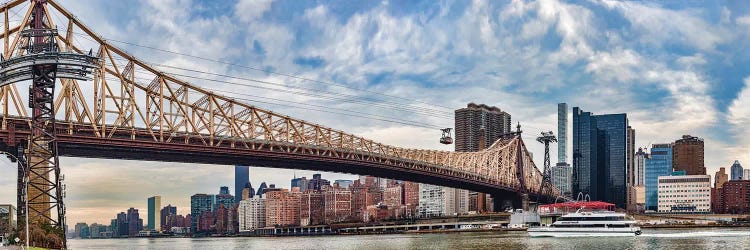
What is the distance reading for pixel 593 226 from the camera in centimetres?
8856

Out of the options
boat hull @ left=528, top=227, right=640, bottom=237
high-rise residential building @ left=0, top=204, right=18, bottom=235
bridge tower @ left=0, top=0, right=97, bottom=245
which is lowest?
boat hull @ left=528, top=227, right=640, bottom=237

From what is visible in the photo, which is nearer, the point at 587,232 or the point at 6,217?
the point at 587,232

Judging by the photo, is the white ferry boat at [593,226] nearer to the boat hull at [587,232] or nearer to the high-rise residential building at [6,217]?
the boat hull at [587,232]

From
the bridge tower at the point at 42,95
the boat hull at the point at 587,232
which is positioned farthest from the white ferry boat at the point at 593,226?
the bridge tower at the point at 42,95

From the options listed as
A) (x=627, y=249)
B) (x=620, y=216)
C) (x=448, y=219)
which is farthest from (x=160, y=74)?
(x=448, y=219)

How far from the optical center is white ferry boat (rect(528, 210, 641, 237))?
87.0 meters

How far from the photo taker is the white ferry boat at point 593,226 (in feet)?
285

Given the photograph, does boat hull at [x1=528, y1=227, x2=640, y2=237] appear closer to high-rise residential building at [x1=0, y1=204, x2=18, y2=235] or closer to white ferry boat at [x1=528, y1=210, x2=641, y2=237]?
white ferry boat at [x1=528, y1=210, x2=641, y2=237]

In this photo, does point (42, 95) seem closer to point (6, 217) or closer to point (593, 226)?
point (6, 217)

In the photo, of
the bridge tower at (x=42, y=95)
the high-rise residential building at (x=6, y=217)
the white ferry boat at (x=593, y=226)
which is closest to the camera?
the bridge tower at (x=42, y=95)

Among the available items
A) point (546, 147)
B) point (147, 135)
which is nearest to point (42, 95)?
point (147, 135)

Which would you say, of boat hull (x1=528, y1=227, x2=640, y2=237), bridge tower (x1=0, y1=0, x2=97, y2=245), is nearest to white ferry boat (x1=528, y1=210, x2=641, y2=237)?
boat hull (x1=528, y1=227, x2=640, y2=237)

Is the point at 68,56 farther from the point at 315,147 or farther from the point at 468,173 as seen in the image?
the point at 468,173

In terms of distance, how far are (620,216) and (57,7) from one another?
187 feet
